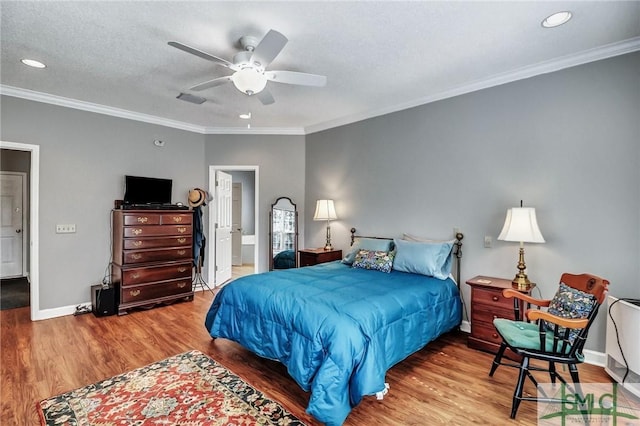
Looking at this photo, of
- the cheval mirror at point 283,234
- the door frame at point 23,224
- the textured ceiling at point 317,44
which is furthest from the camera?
the door frame at point 23,224

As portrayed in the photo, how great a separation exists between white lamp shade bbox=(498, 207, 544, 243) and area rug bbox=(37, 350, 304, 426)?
2.37 meters

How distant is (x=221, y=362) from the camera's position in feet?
9.16

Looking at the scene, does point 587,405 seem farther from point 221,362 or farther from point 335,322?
point 221,362

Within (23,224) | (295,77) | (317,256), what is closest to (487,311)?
(317,256)

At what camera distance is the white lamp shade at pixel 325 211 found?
473cm

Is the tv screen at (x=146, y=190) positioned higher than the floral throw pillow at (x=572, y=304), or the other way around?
the tv screen at (x=146, y=190)

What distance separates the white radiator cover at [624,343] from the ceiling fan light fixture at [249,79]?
10.7 ft

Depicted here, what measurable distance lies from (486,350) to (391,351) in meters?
1.26

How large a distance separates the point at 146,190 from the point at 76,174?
0.84 m

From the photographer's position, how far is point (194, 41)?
2609 millimetres

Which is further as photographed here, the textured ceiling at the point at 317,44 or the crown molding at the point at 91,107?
the crown molding at the point at 91,107

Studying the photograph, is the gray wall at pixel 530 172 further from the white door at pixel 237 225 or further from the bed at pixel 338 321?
→ the white door at pixel 237 225

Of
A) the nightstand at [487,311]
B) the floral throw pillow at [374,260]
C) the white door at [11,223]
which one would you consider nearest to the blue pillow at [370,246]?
the floral throw pillow at [374,260]

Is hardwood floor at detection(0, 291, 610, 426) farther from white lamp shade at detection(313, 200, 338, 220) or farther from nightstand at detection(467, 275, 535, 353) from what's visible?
white lamp shade at detection(313, 200, 338, 220)
